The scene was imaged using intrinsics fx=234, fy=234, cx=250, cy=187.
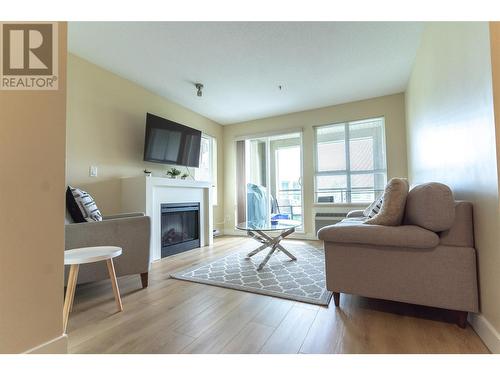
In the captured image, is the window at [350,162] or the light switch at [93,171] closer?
the light switch at [93,171]

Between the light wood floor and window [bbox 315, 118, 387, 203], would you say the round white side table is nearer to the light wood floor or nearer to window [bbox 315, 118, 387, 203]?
the light wood floor

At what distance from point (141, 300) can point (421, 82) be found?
3.52 metres

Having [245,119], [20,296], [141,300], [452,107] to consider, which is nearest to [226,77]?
[245,119]

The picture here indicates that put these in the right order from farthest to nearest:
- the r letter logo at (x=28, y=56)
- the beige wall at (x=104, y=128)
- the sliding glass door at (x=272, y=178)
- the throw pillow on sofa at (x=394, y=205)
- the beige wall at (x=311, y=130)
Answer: the sliding glass door at (x=272, y=178) < the beige wall at (x=311, y=130) < the beige wall at (x=104, y=128) < the throw pillow on sofa at (x=394, y=205) < the r letter logo at (x=28, y=56)

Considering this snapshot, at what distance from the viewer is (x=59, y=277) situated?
1172 millimetres

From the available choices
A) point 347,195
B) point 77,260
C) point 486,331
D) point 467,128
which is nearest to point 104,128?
point 77,260

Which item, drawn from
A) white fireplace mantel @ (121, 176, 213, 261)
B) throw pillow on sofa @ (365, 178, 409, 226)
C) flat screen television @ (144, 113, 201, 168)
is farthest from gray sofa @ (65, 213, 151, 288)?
throw pillow on sofa @ (365, 178, 409, 226)

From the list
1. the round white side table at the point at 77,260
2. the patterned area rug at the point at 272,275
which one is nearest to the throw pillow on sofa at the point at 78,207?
the round white side table at the point at 77,260

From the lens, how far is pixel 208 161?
16.0 feet

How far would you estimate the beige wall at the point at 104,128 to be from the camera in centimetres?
261

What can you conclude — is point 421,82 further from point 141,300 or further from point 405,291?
point 141,300

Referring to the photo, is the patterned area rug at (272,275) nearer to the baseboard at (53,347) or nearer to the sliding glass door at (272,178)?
the baseboard at (53,347)

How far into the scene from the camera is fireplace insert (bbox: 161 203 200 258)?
10.9ft

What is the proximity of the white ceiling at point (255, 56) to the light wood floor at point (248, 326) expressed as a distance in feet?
7.93
